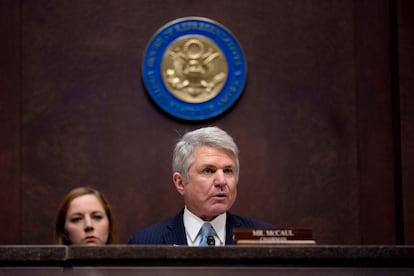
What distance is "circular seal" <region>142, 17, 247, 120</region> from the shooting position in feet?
14.9

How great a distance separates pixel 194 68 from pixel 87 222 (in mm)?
1399

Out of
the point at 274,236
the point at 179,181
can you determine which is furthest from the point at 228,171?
the point at 274,236

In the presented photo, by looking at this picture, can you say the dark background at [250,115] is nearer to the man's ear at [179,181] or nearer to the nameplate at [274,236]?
the man's ear at [179,181]

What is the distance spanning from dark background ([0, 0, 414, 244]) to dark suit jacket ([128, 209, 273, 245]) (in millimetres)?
991

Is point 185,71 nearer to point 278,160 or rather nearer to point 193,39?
point 193,39

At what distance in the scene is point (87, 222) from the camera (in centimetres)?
341

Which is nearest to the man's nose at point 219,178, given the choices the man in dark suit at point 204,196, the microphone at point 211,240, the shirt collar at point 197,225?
the man in dark suit at point 204,196

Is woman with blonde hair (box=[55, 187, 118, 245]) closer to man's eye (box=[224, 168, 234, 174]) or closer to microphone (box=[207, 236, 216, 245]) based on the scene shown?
microphone (box=[207, 236, 216, 245])

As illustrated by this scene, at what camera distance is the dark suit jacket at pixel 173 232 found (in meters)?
3.46

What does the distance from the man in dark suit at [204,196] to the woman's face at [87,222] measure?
156 millimetres

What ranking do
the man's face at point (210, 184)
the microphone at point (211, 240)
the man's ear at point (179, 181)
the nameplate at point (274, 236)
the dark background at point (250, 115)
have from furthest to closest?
the dark background at point (250, 115) → the man's ear at point (179, 181) → the man's face at point (210, 184) → the microphone at point (211, 240) → the nameplate at point (274, 236)

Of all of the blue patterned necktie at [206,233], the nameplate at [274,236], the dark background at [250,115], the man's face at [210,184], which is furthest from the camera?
the dark background at [250,115]

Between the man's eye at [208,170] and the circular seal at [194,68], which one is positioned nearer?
the man's eye at [208,170]

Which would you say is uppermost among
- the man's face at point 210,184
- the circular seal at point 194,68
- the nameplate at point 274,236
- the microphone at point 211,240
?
the circular seal at point 194,68
